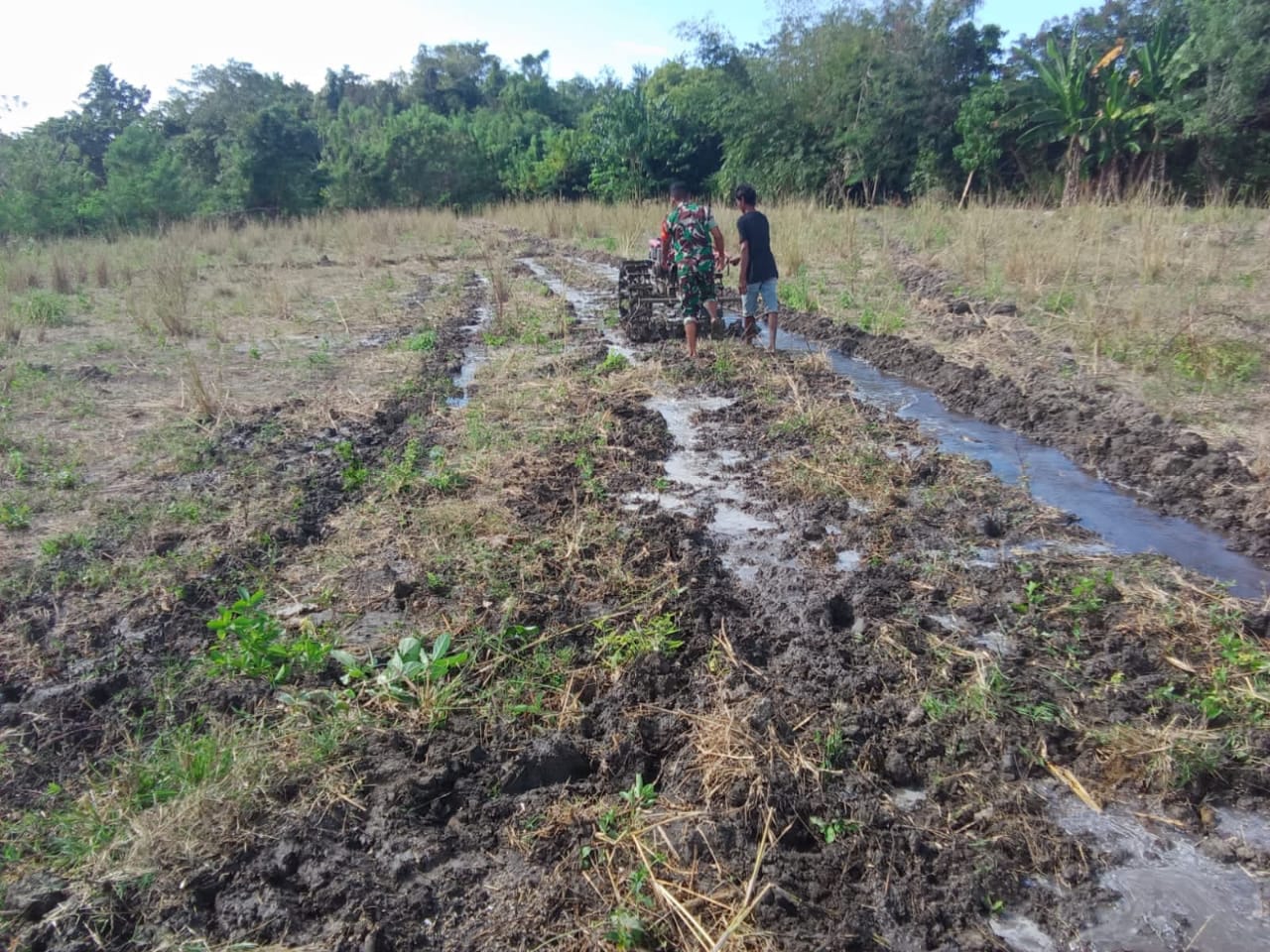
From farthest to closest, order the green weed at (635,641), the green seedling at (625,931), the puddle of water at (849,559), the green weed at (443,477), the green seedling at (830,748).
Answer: the green weed at (443,477) < the puddle of water at (849,559) < the green weed at (635,641) < the green seedling at (830,748) < the green seedling at (625,931)

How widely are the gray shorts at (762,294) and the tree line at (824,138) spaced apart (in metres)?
9.61

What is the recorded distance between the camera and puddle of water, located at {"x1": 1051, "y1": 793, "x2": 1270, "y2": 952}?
2.39m

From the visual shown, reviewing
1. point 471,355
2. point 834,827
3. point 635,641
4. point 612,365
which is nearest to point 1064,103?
point 612,365

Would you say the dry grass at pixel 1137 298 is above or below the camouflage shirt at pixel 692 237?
below

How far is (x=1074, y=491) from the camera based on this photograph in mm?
5648

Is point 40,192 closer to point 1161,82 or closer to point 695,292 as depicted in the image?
point 695,292

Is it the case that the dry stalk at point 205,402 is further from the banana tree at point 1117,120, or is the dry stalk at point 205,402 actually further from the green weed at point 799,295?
the banana tree at point 1117,120

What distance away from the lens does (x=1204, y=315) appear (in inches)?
333

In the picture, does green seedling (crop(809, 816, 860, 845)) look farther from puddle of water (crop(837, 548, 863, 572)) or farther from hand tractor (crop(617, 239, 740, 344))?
hand tractor (crop(617, 239, 740, 344))

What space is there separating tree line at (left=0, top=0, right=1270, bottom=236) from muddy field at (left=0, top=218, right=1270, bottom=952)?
1345 centimetres

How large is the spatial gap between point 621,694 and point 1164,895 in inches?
79.0

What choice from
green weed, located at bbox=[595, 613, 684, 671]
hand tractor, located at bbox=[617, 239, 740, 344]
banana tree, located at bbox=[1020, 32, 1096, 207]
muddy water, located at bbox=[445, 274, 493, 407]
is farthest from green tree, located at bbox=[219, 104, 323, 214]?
green weed, located at bbox=[595, 613, 684, 671]

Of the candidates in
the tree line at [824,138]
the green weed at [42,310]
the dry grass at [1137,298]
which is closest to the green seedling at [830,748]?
the dry grass at [1137,298]

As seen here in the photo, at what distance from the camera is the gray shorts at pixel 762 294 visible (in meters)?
9.07
